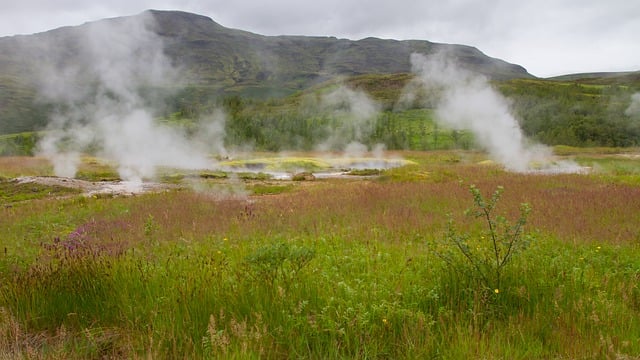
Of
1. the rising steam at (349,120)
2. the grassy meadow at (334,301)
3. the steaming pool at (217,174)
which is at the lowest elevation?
the steaming pool at (217,174)

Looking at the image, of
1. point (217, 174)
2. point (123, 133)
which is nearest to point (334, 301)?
point (217, 174)

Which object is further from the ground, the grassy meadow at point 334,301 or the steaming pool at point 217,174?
the grassy meadow at point 334,301

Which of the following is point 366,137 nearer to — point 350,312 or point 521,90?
point 521,90

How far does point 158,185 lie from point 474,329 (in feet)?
77.5

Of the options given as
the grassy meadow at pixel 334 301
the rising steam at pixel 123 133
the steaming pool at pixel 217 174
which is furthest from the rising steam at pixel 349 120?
the grassy meadow at pixel 334 301

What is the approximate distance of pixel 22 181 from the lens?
27672 mm

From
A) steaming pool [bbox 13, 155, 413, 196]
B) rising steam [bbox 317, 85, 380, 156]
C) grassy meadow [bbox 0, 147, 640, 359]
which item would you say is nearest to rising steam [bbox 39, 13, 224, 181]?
steaming pool [bbox 13, 155, 413, 196]

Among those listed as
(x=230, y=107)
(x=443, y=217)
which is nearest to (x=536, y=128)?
(x=230, y=107)

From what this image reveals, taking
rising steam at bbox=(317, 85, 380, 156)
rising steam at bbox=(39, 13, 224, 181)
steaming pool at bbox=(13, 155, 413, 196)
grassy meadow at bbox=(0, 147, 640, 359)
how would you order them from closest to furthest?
1. grassy meadow at bbox=(0, 147, 640, 359)
2. steaming pool at bbox=(13, 155, 413, 196)
3. rising steam at bbox=(39, 13, 224, 181)
4. rising steam at bbox=(317, 85, 380, 156)

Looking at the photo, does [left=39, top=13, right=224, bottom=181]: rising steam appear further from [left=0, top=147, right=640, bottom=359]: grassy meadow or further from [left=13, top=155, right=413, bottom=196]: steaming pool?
[left=0, top=147, right=640, bottom=359]: grassy meadow

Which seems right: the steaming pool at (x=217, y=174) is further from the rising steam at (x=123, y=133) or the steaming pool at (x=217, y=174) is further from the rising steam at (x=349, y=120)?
the rising steam at (x=349, y=120)

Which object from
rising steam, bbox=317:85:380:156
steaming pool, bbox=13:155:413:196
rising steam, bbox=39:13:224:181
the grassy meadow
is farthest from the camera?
rising steam, bbox=317:85:380:156

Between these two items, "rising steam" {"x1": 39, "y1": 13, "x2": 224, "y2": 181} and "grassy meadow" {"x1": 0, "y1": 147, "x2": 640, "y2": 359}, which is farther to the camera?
"rising steam" {"x1": 39, "y1": 13, "x2": 224, "y2": 181}

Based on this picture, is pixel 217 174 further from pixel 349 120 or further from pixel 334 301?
pixel 349 120
